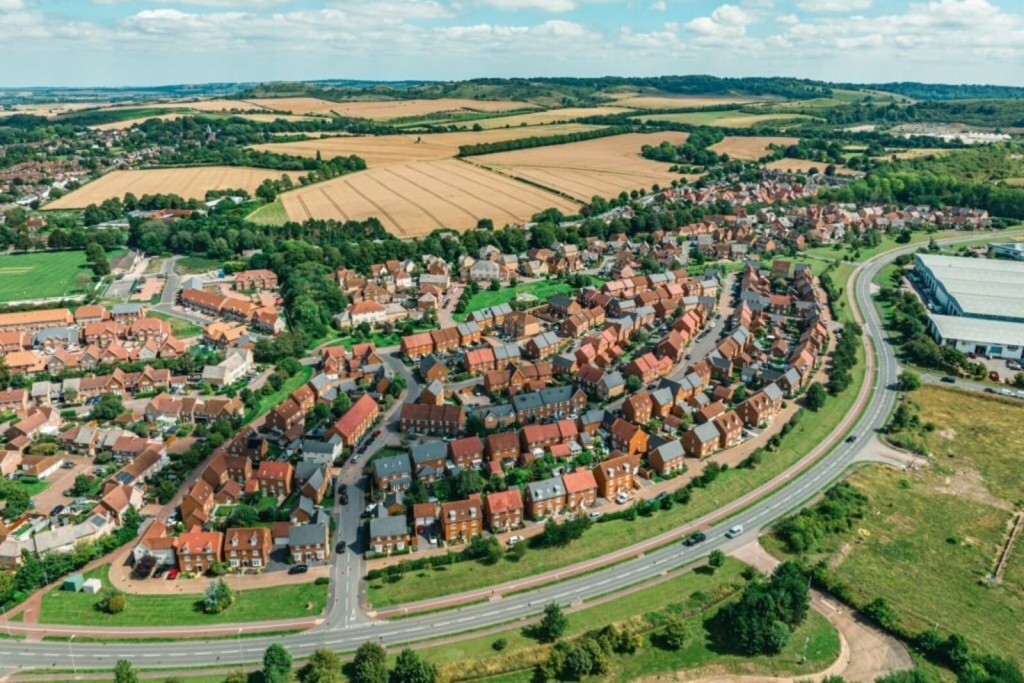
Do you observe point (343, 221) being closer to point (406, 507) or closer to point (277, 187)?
point (277, 187)

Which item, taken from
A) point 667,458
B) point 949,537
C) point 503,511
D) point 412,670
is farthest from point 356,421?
point 949,537

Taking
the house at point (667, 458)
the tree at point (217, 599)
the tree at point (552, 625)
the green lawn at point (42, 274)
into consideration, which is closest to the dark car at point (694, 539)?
the house at point (667, 458)

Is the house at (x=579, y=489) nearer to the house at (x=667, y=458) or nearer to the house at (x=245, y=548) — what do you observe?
the house at (x=667, y=458)

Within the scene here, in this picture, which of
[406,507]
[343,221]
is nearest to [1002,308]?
[406,507]

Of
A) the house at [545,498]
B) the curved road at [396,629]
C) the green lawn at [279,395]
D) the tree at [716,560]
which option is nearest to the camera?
the curved road at [396,629]

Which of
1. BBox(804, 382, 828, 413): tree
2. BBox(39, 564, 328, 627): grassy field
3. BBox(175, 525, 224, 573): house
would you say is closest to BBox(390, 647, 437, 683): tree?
BBox(39, 564, 328, 627): grassy field

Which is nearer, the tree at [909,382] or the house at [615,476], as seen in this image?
the house at [615,476]

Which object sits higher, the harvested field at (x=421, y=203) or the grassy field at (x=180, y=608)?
the harvested field at (x=421, y=203)
